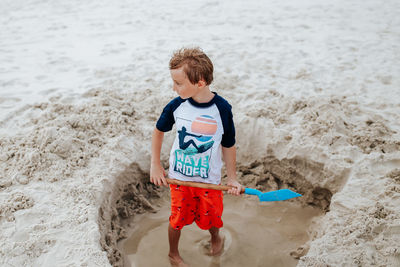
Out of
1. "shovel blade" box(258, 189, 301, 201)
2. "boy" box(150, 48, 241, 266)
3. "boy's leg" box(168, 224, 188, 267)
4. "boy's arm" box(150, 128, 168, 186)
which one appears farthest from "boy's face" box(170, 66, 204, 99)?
"boy's leg" box(168, 224, 188, 267)

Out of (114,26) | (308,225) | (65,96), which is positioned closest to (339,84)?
(308,225)

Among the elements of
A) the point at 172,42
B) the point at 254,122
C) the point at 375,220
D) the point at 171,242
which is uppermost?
the point at 172,42

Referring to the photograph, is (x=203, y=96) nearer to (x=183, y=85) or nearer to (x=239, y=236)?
(x=183, y=85)

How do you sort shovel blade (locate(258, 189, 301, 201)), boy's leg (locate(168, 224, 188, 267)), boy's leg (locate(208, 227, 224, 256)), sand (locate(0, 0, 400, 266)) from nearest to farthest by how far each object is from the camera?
shovel blade (locate(258, 189, 301, 201)) < sand (locate(0, 0, 400, 266)) < boy's leg (locate(168, 224, 188, 267)) < boy's leg (locate(208, 227, 224, 256))

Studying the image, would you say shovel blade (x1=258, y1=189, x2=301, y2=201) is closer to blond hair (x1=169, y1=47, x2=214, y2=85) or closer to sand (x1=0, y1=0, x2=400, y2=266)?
sand (x1=0, y1=0, x2=400, y2=266)

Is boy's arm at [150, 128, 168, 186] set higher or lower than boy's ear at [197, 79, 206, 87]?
lower

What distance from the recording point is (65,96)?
3566 mm

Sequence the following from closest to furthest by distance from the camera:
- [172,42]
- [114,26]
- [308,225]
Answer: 1. [308,225]
2. [172,42]
3. [114,26]

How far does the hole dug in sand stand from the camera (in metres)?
2.53

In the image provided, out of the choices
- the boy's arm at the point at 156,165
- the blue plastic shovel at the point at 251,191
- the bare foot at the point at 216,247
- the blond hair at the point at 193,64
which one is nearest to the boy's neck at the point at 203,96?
the blond hair at the point at 193,64

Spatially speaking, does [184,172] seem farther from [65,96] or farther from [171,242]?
[65,96]

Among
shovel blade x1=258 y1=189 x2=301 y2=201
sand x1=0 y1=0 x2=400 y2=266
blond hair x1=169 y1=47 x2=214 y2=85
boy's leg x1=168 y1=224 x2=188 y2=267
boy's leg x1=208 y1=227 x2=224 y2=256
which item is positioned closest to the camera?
blond hair x1=169 y1=47 x2=214 y2=85

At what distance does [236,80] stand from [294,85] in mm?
617

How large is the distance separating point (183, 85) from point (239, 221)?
145 centimetres
